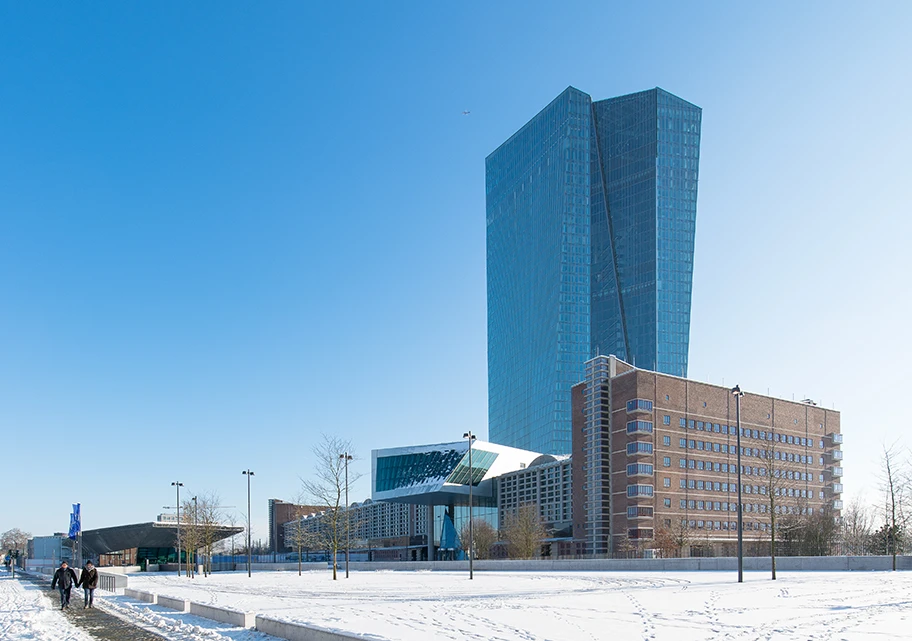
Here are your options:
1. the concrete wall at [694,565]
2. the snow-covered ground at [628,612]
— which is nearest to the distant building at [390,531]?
the concrete wall at [694,565]

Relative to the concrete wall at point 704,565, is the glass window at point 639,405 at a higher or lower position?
higher

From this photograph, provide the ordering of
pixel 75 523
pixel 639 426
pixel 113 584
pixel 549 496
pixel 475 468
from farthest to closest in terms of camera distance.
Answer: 1. pixel 475 468
2. pixel 549 496
3. pixel 639 426
4. pixel 75 523
5. pixel 113 584

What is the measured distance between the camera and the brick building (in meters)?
87.6

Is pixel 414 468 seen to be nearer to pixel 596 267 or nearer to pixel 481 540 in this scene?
pixel 481 540

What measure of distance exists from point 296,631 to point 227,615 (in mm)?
5538

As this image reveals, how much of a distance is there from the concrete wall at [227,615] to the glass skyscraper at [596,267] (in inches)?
5929

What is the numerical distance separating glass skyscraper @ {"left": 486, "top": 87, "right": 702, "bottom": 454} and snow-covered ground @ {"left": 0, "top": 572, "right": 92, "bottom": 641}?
144360 mm

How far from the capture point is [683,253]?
7426 inches

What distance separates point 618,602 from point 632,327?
161083mm

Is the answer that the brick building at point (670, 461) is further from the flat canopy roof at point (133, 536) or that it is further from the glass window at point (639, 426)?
the flat canopy roof at point (133, 536)

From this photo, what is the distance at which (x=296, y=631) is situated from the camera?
1627 centimetres

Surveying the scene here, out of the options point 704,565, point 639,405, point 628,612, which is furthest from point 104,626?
point 639,405

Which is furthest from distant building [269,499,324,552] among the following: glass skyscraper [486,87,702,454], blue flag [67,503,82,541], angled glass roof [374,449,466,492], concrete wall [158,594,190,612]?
concrete wall [158,594,190,612]

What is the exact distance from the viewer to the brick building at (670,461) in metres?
87.6
